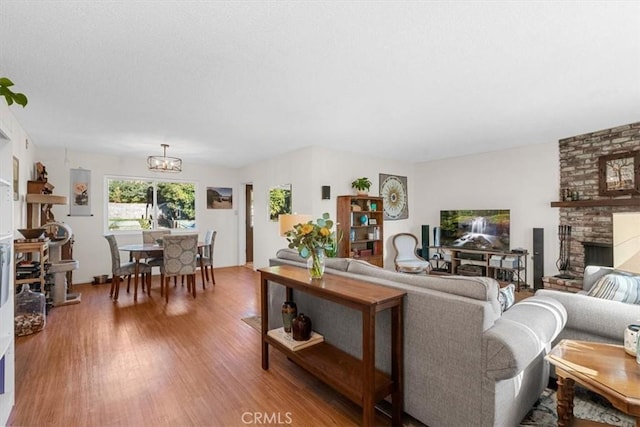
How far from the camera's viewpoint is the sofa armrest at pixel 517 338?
1.34 meters

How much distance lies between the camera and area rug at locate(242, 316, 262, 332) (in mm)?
3208

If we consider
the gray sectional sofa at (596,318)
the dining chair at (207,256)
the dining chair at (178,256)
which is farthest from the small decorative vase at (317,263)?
the dining chair at (207,256)

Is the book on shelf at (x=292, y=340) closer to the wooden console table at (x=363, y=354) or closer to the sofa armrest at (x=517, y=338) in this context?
the wooden console table at (x=363, y=354)

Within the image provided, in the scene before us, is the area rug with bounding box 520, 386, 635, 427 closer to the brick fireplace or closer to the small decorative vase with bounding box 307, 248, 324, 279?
the small decorative vase with bounding box 307, 248, 324, 279

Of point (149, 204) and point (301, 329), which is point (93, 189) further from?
point (301, 329)

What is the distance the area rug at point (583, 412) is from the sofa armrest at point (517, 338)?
507 millimetres

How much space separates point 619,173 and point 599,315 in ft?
10.6

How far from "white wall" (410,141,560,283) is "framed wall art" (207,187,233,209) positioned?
4462 millimetres

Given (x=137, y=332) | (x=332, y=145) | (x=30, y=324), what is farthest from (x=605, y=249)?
(x=30, y=324)

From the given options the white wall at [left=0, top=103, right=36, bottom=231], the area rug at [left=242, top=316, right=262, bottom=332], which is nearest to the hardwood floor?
the area rug at [left=242, top=316, right=262, bottom=332]

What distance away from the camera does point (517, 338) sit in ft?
4.64

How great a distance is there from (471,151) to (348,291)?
465 cm

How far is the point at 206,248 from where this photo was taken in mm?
5457

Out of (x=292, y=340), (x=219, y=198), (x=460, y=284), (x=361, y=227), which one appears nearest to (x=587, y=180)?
(x=361, y=227)
